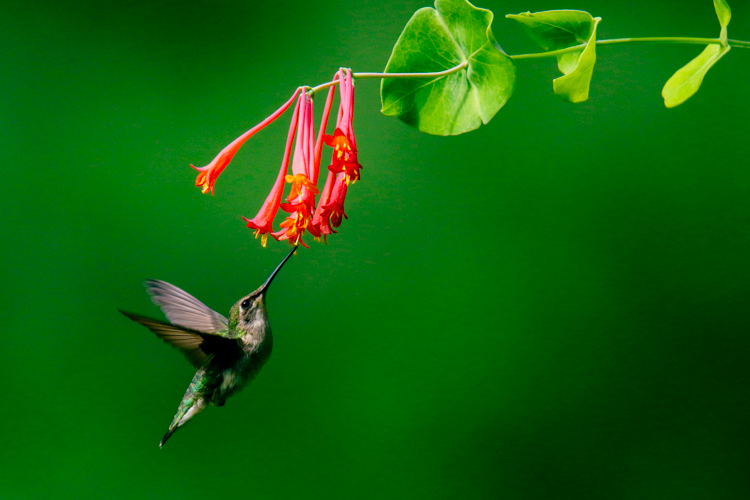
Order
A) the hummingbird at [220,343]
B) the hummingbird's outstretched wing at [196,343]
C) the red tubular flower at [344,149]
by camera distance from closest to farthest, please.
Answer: the red tubular flower at [344,149]
the hummingbird's outstretched wing at [196,343]
the hummingbird at [220,343]

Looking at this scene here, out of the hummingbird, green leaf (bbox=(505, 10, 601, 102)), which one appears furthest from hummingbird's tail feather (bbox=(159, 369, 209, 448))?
green leaf (bbox=(505, 10, 601, 102))

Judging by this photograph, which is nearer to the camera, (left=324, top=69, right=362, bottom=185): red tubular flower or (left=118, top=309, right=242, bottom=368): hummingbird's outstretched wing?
(left=324, top=69, right=362, bottom=185): red tubular flower

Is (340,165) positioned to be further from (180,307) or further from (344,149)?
(180,307)

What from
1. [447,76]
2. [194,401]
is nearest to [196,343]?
[194,401]

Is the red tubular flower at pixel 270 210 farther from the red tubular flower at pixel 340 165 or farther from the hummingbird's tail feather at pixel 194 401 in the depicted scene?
the hummingbird's tail feather at pixel 194 401

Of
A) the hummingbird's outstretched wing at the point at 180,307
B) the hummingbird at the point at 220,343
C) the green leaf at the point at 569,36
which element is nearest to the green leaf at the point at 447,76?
the green leaf at the point at 569,36

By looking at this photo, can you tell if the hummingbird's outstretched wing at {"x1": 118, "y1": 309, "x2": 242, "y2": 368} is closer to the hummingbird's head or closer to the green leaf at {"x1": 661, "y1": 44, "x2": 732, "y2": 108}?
the hummingbird's head
